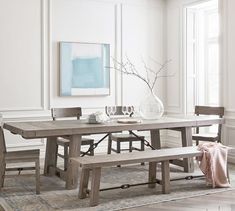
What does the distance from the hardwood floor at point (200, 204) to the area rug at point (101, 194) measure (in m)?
0.11

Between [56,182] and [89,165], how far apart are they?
4.00ft

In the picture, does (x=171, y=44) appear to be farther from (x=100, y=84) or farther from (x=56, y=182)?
(x=56, y=182)

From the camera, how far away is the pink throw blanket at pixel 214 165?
438 centimetres

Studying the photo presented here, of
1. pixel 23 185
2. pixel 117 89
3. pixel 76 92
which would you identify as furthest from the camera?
pixel 117 89

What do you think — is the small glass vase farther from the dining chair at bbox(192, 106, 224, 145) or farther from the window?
the window

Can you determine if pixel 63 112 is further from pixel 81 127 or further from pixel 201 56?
pixel 201 56

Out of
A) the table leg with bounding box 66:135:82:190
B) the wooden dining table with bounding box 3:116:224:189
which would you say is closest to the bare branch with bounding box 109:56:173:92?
the wooden dining table with bounding box 3:116:224:189

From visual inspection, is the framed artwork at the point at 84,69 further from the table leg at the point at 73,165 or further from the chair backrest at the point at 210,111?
the table leg at the point at 73,165

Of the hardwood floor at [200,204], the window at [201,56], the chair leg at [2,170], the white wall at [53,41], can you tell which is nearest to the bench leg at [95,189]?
the hardwood floor at [200,204]

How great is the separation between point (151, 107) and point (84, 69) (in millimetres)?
2029

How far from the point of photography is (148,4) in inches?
287

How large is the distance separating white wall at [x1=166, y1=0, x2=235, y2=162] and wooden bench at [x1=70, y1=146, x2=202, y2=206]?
171 cm

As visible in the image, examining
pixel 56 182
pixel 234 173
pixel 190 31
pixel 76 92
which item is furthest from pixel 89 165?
pixel 190 31

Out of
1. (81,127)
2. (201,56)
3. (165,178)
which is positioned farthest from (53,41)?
(165,178)
